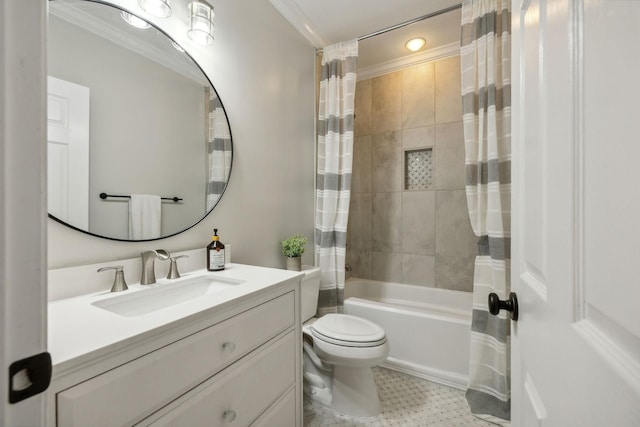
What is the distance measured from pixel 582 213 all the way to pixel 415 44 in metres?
2.55

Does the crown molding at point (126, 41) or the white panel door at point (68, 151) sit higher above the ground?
the crown molding at point (126, 41)

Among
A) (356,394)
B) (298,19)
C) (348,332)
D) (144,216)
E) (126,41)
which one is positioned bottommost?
(356,394)

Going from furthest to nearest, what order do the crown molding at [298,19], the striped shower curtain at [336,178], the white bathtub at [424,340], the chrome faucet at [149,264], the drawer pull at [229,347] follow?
the striped shower curtain at [336,178] < the crown molding at [298,19] < the white bathtub at [424,340] < the chrome faucet at [149,264] < the drawer pull at [229,347]

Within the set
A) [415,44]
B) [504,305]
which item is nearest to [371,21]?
[415,44]

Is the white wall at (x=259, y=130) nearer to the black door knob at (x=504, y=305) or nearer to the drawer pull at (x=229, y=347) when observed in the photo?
the drawer pull at (x=229, y=347)

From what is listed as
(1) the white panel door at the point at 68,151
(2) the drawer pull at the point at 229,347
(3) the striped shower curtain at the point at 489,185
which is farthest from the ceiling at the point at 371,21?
(2) the drawer pull at the point at 229,347

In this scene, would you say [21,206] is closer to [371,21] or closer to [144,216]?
[144,216]

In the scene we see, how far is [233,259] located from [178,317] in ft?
2.78

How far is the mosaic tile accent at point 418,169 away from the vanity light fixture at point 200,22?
1986 mm

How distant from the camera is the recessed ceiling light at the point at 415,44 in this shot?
7.60ft

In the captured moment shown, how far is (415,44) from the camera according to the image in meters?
2.38

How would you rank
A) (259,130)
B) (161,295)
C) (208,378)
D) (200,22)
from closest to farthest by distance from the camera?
1. (208,378)
2. (161,295)
3. (200,22)
4. (259,130)

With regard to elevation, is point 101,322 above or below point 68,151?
below

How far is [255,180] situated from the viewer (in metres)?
1.72
